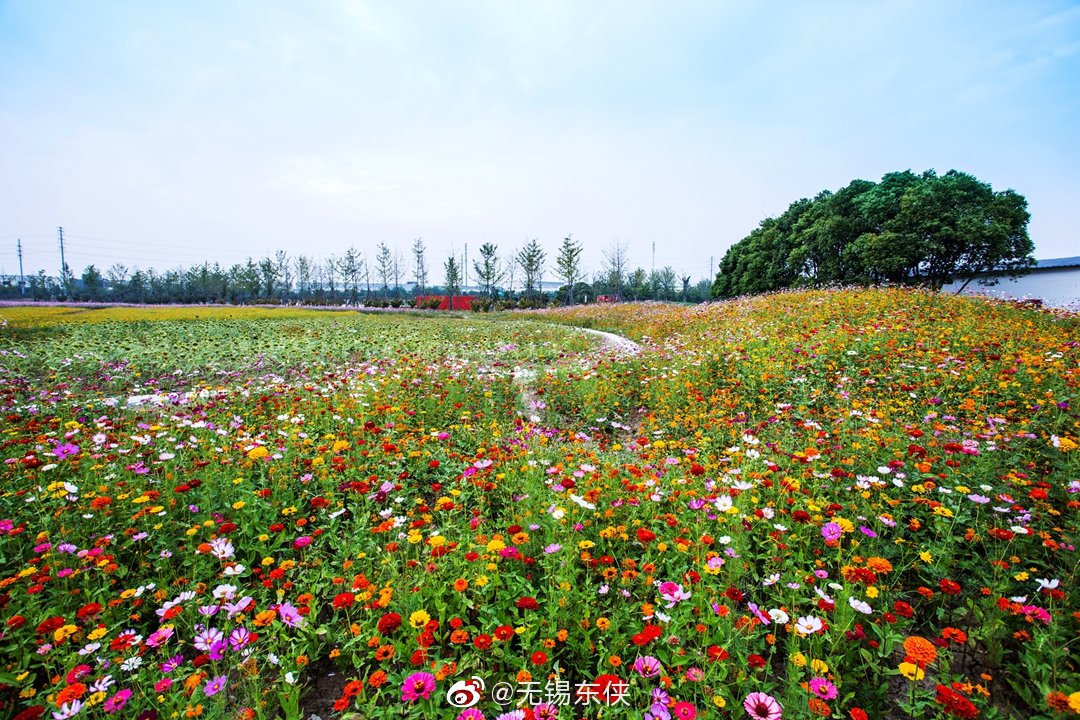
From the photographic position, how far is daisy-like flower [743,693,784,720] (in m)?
1.52

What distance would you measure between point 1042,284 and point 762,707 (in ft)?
107

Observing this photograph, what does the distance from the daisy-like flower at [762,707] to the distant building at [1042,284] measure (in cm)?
2810

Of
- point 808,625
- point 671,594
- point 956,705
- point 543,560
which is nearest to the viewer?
point 956,705

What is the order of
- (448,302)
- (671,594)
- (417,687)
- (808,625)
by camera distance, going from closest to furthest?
(417,687), (808,625), (671,594), (448,302)

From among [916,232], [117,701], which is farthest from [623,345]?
[916,232]

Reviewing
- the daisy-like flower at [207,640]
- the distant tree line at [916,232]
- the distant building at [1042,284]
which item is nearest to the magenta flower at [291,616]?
the daisy-like flower at [207,640]

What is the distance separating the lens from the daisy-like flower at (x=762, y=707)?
1.52 m

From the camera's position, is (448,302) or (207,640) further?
(448,302)

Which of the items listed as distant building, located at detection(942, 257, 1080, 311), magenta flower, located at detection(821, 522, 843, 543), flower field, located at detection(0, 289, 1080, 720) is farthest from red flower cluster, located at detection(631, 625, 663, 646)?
distant building, located at detection(942, 257, 1080, 311)

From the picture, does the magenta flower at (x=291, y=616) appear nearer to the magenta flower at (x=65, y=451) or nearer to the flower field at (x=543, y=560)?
the flower field at (x=543, y=560)

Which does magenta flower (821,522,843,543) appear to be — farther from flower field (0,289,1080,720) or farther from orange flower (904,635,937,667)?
orange flower (904,635,937,667)

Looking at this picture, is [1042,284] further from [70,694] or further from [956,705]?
[70,694]

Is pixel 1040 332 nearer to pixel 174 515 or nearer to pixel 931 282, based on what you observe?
pixel 174 515

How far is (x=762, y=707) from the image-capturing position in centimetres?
155
